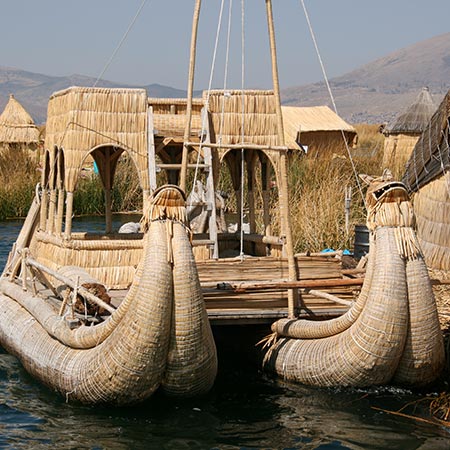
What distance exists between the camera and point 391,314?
6926 millimetres

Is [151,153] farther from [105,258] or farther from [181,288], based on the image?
[181,288]

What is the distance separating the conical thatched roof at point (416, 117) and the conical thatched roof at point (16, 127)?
12229mm

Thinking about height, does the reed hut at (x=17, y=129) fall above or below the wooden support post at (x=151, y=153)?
above

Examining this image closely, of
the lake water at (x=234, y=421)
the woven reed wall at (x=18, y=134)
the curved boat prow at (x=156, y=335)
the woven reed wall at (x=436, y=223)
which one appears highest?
the woven reed wall at (x=18, y=134)

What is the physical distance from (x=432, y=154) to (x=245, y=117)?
358 centimetres

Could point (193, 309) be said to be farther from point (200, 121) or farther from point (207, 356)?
point (200, 121)

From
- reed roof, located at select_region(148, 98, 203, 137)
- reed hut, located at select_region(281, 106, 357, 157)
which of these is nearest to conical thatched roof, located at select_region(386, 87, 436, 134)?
reed hut, located at select_region(281, 106, 357, 157)

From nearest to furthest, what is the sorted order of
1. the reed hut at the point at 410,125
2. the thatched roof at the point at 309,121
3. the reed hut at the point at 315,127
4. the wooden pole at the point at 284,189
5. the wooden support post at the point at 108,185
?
the wooden pole at the point at 284,189 → the wooden support post at the point at 108,185 → the reed hut at the point at 410,125 → the thatched roof at the point at 309,121 → the reed hut at the point at 315,127

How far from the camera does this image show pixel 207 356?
23.2 feet

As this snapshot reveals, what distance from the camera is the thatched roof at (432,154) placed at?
11.9m

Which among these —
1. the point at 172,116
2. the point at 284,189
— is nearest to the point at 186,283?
the point at 284,189

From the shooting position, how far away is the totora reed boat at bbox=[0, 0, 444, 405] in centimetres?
687

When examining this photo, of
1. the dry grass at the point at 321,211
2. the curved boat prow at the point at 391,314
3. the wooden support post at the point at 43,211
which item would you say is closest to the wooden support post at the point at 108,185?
the wooden support post at the point at 43,211

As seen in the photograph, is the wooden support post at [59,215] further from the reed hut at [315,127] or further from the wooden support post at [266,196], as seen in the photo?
the reed hut at [315,127]
